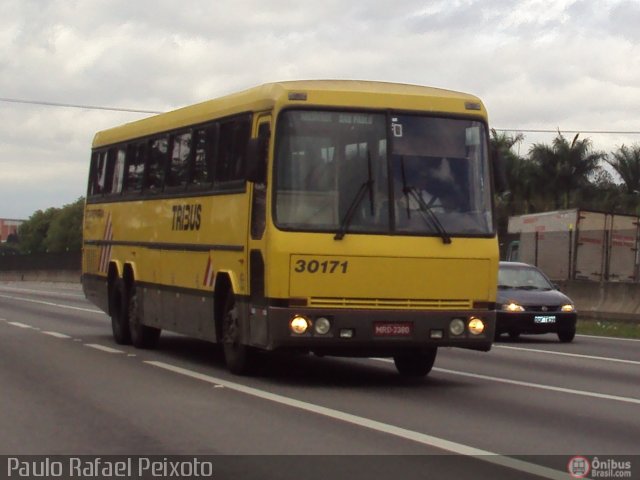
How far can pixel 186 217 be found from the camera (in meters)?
18.5

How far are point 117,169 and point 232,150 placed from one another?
20.9 feet

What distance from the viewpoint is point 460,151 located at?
618 inches

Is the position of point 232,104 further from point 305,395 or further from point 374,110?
point 305,395

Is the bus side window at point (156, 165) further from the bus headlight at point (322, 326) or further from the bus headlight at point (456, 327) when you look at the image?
the bus headlight at point (456, 327)

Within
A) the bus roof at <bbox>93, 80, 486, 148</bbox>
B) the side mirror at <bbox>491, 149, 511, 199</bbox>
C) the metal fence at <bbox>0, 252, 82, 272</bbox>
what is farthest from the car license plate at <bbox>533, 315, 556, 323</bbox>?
the metal fence at <bbox>0, 252, 82, 272</bbox>

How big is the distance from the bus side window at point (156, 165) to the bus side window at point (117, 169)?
174 cm

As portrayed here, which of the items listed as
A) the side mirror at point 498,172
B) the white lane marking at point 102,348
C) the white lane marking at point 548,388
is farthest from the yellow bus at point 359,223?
the white lane marking at point 102,348

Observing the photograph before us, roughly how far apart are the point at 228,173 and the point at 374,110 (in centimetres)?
233

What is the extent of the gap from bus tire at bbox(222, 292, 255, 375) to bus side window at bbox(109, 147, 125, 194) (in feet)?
20.7

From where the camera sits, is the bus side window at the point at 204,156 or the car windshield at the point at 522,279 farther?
the car windshield at the point at 522,279

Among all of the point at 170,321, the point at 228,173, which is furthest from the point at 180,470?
the point at 170,321

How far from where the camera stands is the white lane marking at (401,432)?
32.0 feet

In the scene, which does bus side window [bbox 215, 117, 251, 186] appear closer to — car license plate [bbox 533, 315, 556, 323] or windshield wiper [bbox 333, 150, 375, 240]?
windshield wiper [bbox 333, 150, 375, 240]

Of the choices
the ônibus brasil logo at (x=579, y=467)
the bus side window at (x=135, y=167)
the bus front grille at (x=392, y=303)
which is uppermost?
the bus side window at (x=135, y=167)
